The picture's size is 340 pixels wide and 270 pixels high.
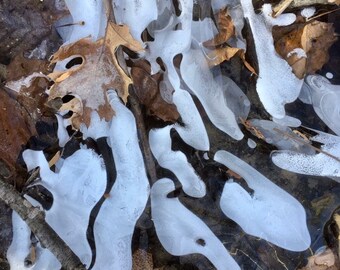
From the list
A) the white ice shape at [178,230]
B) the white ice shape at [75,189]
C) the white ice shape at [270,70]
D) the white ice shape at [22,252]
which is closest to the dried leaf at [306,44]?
the white ice shape at [270,70]

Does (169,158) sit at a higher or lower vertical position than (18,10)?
lower

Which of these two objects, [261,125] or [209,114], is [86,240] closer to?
[209,114]

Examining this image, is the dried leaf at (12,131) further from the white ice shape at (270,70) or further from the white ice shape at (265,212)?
the white ice shape at (270,70)

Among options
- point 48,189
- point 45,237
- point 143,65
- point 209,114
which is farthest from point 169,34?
point 45,237

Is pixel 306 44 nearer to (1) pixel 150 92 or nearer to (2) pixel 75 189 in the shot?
(1) pixel 150 92

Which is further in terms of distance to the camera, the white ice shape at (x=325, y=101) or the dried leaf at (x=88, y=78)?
the white ice shape at (x=325, y=101)

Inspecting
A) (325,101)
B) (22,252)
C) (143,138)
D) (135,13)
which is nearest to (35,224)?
(22,252)

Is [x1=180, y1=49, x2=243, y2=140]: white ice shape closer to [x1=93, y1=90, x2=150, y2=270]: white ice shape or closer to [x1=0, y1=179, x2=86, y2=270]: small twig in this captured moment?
[x1=93, y1=90, x2=150, y2=270]: white ice shape
